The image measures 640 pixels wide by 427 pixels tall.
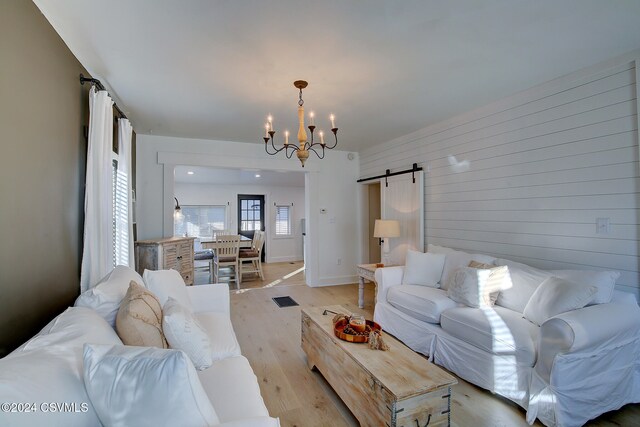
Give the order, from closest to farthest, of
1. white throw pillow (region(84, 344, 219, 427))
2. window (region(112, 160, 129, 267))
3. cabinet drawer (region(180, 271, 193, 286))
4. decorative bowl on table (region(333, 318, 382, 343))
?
white throw pillow (region(84, 344, 219, 427))
decorative bowl on table (region(333, 318, 382, 343))
window (region(112, 160, 129, 267))
cabinet drawer (region(180, 271, 193, 286))

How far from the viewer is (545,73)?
260 centimetres

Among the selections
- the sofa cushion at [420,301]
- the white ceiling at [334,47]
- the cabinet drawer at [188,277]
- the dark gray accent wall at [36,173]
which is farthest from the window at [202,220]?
the dark gray accent wall at [36,173]

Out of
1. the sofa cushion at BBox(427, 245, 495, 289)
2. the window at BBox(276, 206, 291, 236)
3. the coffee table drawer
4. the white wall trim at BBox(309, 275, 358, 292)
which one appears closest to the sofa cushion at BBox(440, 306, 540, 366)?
the sofa cushion at BBox(427, 245, 495, 289)

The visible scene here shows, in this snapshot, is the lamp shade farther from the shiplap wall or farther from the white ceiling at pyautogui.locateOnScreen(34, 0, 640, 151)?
the white ceiling at pyautogui.locateOnScreen(34, 0, 640, 151)

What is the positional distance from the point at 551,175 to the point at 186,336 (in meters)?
3.26

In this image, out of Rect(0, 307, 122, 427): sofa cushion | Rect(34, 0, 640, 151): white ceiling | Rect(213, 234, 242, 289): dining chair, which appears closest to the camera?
Rect(0, 307, 122, 427): sofa cushion

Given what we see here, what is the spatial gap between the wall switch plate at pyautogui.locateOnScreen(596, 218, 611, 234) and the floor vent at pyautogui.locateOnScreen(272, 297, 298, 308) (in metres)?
3.55

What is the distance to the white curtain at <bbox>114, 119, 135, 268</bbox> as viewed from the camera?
3033mm

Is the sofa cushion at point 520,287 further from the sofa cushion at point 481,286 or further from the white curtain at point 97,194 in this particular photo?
the white curtain at point 97,194

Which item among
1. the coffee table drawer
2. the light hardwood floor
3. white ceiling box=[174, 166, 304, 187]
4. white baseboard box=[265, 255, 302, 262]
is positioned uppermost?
white ceiling box=[174, 166, 304, 187]

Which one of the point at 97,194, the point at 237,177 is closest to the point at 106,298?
the point at 97,194

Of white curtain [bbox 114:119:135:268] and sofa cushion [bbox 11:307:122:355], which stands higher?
white curtain [bbox 114:119:135:268]

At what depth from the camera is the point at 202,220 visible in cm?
899

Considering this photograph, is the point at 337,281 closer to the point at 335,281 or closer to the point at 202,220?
the point at 335,281
